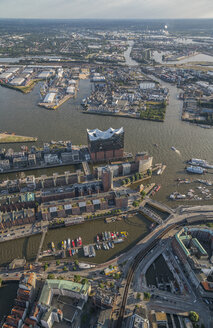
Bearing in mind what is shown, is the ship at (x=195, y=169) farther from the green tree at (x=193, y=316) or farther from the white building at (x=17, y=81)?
the white building at (x=17, y=81)

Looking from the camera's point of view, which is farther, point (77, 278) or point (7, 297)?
point (77, 278)

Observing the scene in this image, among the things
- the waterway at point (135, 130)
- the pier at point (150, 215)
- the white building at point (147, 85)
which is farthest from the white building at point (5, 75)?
the pier at point (150, 215)

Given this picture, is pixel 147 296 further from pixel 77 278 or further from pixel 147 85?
pixel 147 85

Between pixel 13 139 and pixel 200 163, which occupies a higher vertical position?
pixel 13 139

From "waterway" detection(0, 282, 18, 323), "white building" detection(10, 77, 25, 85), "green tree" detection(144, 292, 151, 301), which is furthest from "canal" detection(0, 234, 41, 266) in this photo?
"white building" detection(10, 77, 25, 85)

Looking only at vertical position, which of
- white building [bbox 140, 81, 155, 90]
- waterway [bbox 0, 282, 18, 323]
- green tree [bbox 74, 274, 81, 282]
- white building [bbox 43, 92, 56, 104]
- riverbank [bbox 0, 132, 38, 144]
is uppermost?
white building [bbox 140, 81, 155, 90]

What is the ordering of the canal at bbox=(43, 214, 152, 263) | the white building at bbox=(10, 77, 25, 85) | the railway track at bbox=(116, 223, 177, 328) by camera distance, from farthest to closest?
the white building at bbox=(10, 77, 25, 85) < the canal at bbox=(43, 214, 152, 263) < the railway track at bbox=(116, 223, 177, 328)

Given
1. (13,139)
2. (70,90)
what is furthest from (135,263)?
(70,90)

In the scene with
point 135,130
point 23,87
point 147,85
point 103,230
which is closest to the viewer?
point 103,230

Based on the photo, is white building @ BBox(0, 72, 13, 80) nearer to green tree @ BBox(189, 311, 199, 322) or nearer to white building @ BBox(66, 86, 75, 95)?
white building @ BBox(66, 86, 75, 95)

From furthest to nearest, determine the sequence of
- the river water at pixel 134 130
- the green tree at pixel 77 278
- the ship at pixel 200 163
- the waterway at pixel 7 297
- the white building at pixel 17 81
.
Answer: the white building at pixel 17 81, the river water at pixel 134 130, the ship at pixel 200 163, the green tree at pixel 77 278, the waterway at pixel 7 297
